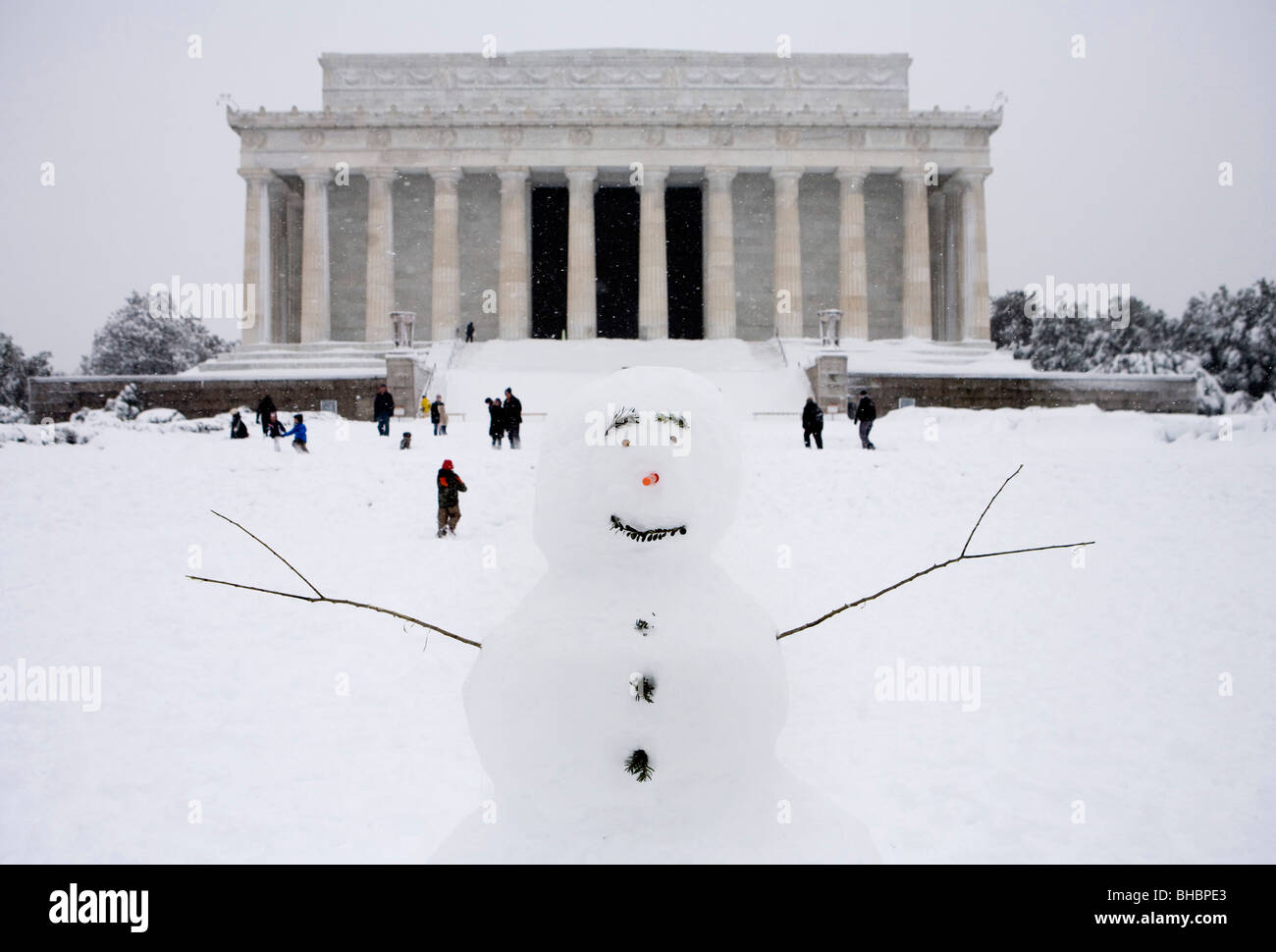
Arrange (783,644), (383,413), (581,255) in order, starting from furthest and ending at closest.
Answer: (581,255), (383,413), (783,644)

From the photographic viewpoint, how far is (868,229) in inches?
1683

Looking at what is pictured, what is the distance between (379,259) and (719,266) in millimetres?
15012

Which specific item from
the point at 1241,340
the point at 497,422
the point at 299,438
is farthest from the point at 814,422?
the point at 1241,340

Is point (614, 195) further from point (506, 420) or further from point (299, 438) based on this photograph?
point (299, 438)

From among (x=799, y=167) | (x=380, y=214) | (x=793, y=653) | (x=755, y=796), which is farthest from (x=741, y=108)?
(x=755, y=796)

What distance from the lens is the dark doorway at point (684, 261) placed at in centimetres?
4431

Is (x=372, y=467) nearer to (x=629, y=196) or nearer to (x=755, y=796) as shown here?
(x=755, y=796)

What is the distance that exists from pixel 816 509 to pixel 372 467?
7.76 metres

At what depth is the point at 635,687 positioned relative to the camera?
2516 mm

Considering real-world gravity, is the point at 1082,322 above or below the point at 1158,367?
above

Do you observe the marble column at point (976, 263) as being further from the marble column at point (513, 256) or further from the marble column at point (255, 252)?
the marble column at point (255, 252)

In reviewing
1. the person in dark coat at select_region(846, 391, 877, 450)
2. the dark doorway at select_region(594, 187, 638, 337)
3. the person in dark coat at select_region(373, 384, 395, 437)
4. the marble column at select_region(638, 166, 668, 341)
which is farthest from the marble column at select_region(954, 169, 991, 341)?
the person in dark coat at select_region(373, 384, 395, 437)

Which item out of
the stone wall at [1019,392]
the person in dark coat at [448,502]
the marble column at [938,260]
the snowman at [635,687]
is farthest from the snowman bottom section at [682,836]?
the marble column at [938,260]

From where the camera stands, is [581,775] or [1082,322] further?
[1082,322]
